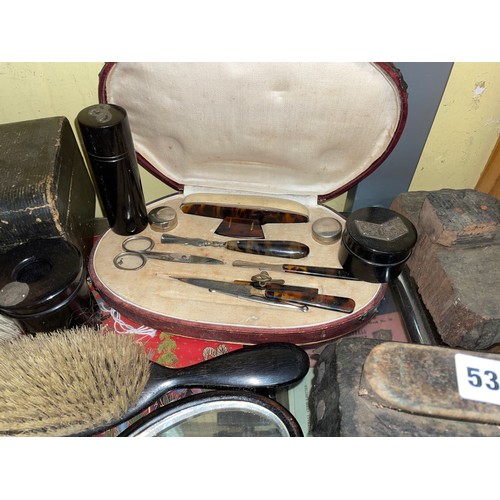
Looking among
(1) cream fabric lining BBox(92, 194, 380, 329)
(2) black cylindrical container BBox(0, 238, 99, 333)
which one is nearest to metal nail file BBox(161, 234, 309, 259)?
(1) cream fabric lining BBox(92, 194, 380, 329)

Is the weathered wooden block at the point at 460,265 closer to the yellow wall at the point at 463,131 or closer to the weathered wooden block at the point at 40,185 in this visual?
the yellow wall at the point at 463,131

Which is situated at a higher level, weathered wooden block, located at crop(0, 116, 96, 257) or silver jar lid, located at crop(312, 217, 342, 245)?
weathered wooden block, located at crop(0, 116, 96, 257)

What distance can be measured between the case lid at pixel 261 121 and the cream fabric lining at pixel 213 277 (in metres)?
0.10

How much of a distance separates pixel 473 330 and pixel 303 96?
1.43 feet

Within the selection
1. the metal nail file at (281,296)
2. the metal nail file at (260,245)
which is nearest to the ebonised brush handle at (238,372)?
the metal nail file at (281,296)

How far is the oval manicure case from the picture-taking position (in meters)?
0.69

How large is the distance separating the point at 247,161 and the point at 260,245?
0.17 m

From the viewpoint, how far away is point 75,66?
76 centimetres

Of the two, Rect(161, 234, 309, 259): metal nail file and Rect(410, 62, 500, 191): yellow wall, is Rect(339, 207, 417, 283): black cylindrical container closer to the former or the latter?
Rect(161, 234, 309, 259): metal nail file

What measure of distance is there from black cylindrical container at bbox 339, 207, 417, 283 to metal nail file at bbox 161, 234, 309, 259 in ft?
0.28

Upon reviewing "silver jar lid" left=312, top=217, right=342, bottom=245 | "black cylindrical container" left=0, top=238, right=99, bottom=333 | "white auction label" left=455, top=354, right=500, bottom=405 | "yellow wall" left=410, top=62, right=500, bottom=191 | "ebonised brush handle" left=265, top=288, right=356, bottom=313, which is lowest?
"ebonised brush handle" left=265, top=288, right=356, bottom=313

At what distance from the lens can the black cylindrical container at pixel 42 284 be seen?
0.57 metres
